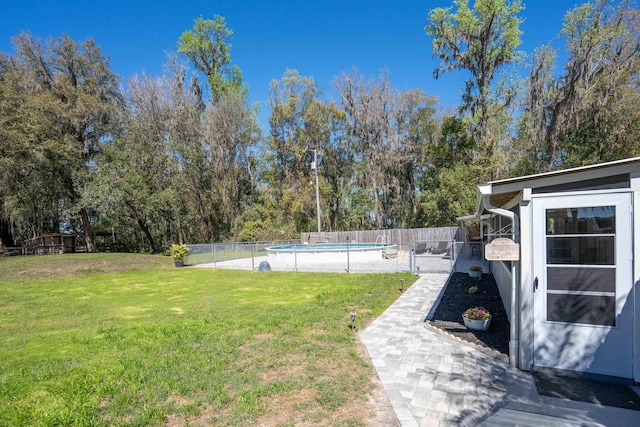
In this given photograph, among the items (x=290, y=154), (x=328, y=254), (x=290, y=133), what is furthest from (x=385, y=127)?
(x=328, y=254)

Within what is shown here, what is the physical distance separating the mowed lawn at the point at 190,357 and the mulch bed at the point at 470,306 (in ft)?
4.25

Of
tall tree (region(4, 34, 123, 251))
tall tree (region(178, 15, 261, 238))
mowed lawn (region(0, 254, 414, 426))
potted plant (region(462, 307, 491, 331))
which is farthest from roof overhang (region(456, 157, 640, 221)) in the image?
tall tree (region(178, 15, 261, 238))

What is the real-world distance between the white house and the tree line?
1481 centimetres

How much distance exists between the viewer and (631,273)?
310 centimetres

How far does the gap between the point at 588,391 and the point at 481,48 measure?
2016cm

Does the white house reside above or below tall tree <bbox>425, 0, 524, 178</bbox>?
below

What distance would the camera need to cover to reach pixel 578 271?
3.33 meters

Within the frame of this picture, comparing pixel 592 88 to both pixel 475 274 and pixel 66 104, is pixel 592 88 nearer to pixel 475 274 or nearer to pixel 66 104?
pixel 475 274

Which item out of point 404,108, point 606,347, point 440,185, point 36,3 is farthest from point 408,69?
point 606,347

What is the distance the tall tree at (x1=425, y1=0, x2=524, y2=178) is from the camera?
681 inches

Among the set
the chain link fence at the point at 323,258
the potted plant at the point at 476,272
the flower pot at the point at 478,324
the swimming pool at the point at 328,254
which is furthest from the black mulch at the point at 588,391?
the swimming pool at the point at 328,254

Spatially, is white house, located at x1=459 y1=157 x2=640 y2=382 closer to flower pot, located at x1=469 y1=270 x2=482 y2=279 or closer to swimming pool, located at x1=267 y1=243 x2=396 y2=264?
flower pot, located at x1=469 y1=270 x2=482 y2=279

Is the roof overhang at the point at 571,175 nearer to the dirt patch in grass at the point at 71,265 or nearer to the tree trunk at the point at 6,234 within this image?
the dirt patch in grass at the point at 71,265

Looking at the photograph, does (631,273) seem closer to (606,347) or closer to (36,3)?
(606,347)
